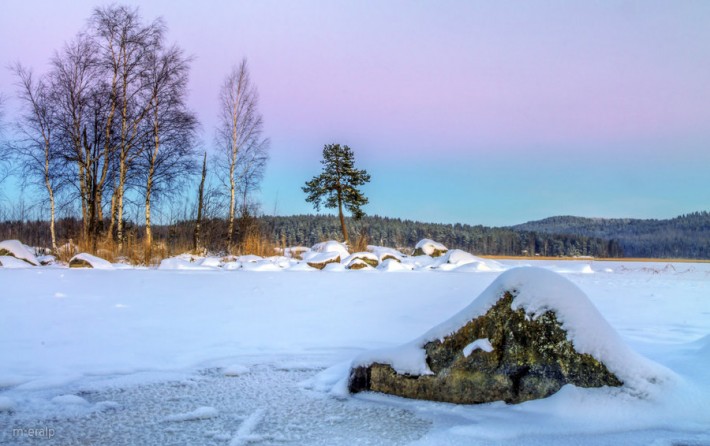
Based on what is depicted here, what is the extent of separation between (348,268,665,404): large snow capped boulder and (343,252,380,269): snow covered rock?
11211 mm

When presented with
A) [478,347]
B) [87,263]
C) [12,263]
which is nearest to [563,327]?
[478,347]

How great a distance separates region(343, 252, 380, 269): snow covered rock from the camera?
13.9 m

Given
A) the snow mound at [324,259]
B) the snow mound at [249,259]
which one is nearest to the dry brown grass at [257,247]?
the snow mound at [249,259]

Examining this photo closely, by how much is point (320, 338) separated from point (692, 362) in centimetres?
257

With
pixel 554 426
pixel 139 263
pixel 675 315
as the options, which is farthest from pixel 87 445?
pixel 139 263

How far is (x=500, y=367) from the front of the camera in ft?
8.03

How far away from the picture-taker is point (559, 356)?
2.38 m

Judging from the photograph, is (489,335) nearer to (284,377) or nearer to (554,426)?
(554,426)

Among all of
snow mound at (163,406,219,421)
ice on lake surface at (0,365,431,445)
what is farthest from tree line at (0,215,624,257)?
snow mound at (163,406,219,421)

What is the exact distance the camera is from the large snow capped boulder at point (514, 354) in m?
2.35

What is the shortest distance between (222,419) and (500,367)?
1365mm

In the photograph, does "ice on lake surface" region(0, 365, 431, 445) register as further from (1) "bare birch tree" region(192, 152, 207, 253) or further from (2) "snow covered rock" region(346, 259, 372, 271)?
(1) "bare birch tree" region(192, 152, 207, 253)

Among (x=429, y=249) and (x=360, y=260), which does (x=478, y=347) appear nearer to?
(x=360, y=260)

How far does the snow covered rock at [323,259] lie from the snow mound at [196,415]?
11.3m
